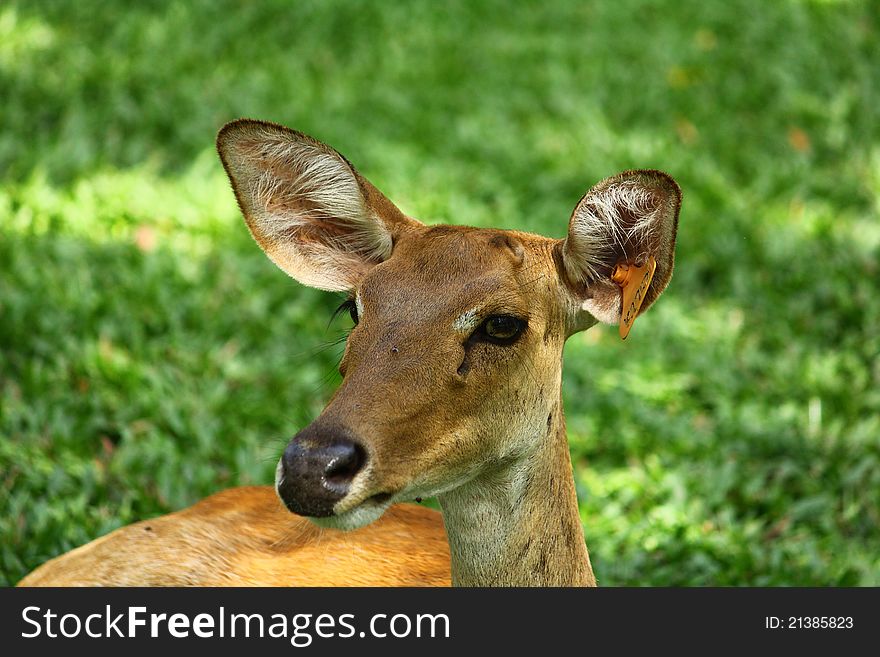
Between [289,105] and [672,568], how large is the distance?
4705 mm

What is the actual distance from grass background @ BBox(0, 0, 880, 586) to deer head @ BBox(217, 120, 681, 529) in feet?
2.78

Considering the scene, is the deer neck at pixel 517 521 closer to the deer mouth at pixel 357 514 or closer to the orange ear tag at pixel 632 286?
the orange ear tag at pixel 632 286

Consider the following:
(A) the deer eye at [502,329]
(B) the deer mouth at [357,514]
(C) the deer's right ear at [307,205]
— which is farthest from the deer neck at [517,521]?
(C) the deer's right ear at [307,205]

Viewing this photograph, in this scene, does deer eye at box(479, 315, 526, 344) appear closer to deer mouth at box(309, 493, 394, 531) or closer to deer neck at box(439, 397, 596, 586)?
deer neck at box(439, 397, 596, 586)

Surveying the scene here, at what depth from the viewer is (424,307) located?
3.07m

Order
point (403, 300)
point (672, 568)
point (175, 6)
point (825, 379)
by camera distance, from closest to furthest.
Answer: point (403, 300) → point (672, 568) → point (825, 379) → point (175, 6)

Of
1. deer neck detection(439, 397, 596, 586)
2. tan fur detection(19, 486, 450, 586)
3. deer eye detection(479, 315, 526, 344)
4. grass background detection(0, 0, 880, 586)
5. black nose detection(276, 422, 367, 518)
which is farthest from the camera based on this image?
grass background detection(0, 0, 880, 586)

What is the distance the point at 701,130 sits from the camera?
8.52 meters

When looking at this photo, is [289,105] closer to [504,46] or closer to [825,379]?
[504,46]

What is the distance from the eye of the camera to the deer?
287cm

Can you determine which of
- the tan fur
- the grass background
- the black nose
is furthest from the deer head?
the grass background

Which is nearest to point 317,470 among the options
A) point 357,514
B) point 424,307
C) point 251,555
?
point 357,514

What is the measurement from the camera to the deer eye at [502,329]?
3.10 meters

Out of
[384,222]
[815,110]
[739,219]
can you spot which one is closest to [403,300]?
[384,222]
